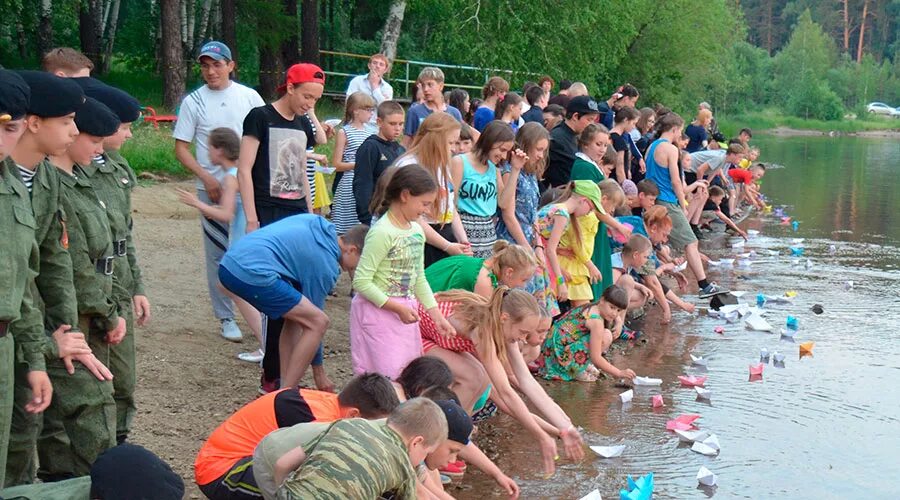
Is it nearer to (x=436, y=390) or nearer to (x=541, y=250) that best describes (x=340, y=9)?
(x=541, y=250)

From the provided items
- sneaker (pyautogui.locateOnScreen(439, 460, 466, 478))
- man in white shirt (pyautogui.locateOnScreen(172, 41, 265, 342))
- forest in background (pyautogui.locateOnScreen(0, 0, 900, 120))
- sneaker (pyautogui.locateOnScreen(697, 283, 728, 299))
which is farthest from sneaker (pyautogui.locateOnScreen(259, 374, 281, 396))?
forest in background (pyautogui.locateOnScreen(0, 0, 900, 120))

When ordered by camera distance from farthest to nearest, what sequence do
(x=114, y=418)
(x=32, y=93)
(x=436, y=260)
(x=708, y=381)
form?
(x=708, y=381) → (x=436, y=260) → (x=114, y=418) → (x=32, y=93)

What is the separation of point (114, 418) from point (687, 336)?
6277mm

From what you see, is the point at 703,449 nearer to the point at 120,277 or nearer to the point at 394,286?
the point at 394,286

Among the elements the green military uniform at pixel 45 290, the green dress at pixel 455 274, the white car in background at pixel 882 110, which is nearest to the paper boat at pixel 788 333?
the green dress at pixel 455 274

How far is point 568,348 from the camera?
8.24 m

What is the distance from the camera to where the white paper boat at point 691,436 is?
6.91m

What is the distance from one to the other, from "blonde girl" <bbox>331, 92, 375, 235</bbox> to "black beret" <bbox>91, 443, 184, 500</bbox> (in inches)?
211

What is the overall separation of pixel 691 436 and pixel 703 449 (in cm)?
17

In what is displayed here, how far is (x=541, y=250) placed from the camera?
867cm

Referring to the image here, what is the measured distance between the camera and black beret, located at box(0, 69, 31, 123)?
391 centimetres

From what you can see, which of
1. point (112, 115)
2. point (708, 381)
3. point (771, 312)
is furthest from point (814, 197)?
point (112, 115)

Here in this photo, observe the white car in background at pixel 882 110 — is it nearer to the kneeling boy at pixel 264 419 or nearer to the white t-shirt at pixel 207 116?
the white t-shirt at pixel 207 116

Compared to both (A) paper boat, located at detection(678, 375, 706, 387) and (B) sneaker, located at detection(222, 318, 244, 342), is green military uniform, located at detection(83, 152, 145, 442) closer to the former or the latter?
(B) sneaker, located at detection(222, 318, 244, 342)
